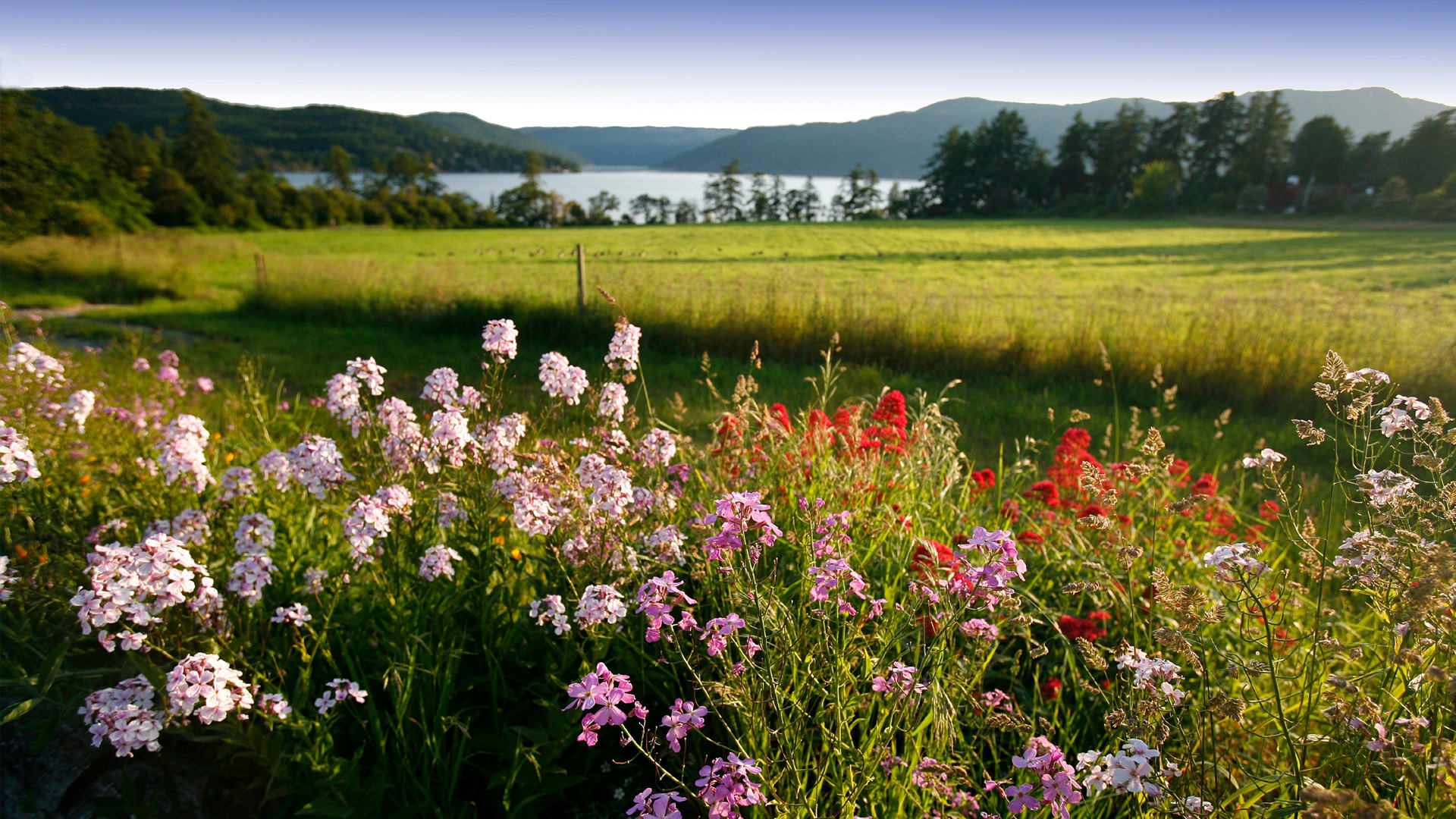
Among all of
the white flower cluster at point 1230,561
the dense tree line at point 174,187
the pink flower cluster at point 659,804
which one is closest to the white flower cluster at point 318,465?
the pink flower cluster at point 659,804

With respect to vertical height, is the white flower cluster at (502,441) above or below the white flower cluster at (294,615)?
above

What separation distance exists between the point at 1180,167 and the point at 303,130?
96.9m

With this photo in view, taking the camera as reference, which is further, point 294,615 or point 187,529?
point 187,529

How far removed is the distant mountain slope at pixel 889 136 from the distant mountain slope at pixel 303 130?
64.7 metres

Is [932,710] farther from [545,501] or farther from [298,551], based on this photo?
[298,551]

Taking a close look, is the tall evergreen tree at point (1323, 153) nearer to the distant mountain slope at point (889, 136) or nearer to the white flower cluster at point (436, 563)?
the white flower cluster at point (436, 563)

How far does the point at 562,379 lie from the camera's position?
2371 millimetres

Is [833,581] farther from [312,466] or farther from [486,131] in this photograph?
[486,131]

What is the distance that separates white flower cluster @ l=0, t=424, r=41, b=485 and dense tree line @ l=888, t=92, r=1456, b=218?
168 ft

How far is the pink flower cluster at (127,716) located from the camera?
154 centimetres

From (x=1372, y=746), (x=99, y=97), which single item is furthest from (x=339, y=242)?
(x=1372, y=746)

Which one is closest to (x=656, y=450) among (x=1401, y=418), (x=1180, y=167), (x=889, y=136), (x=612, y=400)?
(x=612, y=400)

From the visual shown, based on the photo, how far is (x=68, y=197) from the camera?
21594 mm

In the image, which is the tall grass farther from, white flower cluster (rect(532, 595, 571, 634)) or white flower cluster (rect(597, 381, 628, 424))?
white flower cluster (rect(532, 595, 571, 634))
